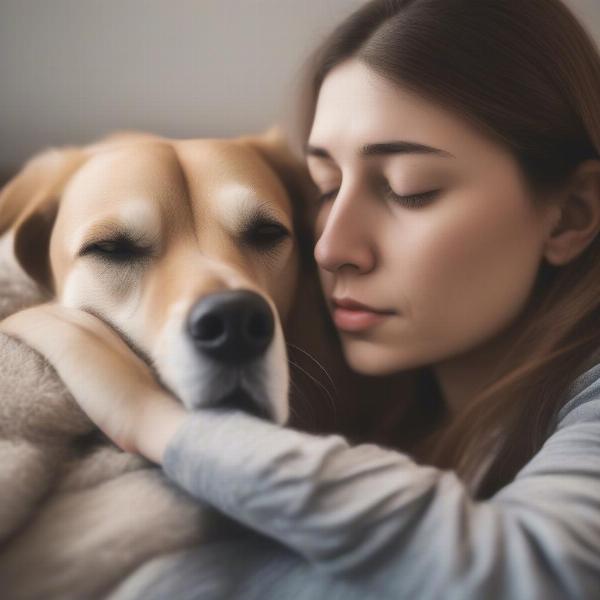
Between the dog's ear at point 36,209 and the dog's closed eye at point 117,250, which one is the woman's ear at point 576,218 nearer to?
the dog's closed eye at point 117,250

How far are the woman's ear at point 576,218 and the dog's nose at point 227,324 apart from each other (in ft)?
1.57

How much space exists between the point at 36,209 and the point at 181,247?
0.29m

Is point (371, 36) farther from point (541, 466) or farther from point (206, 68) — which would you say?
point (541, 466)

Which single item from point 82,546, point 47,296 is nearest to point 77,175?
point 47,296

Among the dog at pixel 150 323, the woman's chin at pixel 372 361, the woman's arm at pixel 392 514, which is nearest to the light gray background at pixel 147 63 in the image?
the dog at pixel 150 323

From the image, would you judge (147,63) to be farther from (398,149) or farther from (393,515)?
(393,515)

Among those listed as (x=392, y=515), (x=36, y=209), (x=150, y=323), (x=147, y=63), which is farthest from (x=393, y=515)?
(x=147, y=63)

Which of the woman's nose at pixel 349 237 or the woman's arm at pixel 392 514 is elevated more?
the woman's nose at pixel 349 237

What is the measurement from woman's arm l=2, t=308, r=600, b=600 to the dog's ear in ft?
1.65

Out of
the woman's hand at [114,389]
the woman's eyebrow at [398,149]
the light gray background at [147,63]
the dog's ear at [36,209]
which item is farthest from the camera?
the light gray background at [147,63]

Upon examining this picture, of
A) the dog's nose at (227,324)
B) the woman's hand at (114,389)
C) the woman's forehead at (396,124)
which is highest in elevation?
the woman's forehead at (396,124)

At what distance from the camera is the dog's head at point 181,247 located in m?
0.66

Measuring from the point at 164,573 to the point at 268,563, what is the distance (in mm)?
103

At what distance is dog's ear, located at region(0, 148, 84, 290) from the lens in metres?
0.94
